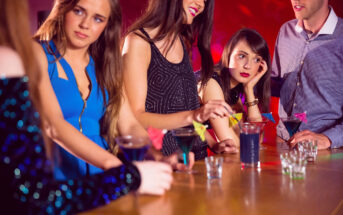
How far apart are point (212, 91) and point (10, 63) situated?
2.27m

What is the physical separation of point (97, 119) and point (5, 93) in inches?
47.8

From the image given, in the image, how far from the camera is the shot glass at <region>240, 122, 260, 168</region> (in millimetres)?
2002

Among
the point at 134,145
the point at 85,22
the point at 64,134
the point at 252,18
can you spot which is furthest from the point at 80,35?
the point at 252,18

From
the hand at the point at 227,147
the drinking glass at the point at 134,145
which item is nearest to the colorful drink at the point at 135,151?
the drinking glass at the point at 134,145

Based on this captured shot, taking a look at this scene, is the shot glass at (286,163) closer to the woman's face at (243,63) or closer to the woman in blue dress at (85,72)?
the woman in blue dress at (85,72)

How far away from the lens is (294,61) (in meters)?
3.65

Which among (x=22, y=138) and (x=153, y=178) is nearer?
(x=22, y=138)

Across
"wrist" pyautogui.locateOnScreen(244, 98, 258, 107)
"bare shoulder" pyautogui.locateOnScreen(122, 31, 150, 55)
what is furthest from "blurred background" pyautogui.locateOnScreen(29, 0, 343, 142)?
"bare shoulder" pyautogui.locateOnScreen(122, 31, 150, 55)

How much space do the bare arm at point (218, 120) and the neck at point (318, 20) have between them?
104 centimetres

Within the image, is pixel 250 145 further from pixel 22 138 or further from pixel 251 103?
pixel 251 103

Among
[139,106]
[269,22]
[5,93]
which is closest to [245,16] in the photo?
[269,22]

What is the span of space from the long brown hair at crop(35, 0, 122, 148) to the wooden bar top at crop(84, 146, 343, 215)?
576 millimetres

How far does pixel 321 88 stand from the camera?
3.38 meters

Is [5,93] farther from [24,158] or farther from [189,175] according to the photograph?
[189,175]
